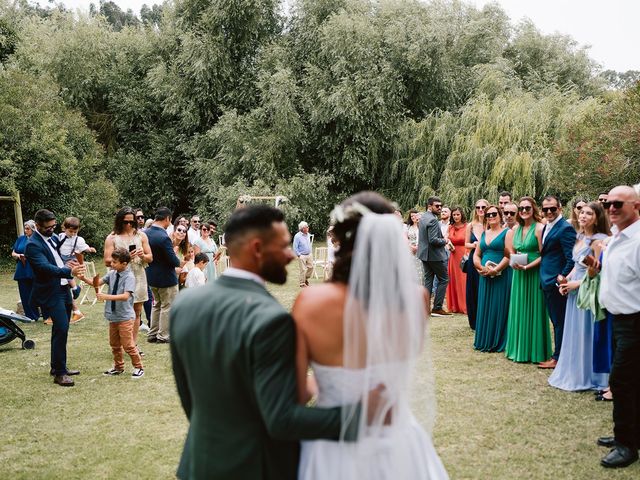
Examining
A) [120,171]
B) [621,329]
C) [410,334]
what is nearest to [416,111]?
[120,171]

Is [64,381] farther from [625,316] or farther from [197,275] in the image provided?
[625,316]

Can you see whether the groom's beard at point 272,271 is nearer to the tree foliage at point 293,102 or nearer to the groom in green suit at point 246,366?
the groom in green suit at point 246,366

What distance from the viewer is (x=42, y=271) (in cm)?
717

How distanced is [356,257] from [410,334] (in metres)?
0.41

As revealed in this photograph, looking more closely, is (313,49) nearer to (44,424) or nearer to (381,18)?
(381,18)

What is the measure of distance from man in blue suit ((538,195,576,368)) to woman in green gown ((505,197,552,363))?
0.31m

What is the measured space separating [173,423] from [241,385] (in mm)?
4008

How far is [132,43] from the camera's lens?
101 feet

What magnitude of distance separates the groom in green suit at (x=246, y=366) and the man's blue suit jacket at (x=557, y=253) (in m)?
5.49

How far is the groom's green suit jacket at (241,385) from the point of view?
2.26 m

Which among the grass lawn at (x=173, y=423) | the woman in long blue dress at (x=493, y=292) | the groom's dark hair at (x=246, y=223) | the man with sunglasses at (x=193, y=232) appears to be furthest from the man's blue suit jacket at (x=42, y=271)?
the man with sunglasses at (x=193, y=232)

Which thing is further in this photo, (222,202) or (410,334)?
(222,202)

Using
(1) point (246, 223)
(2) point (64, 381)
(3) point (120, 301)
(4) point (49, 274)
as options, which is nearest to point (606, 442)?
(1) point (246, 223)

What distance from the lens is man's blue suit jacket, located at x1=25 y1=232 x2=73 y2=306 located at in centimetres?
714
